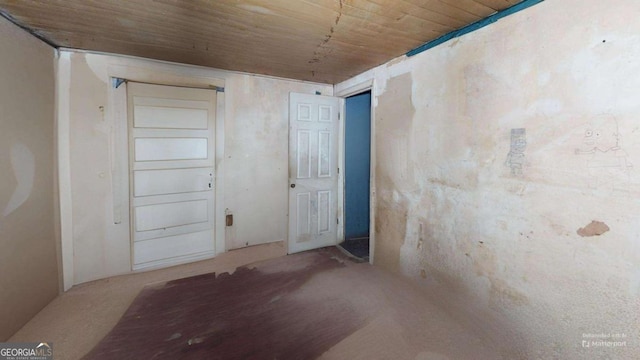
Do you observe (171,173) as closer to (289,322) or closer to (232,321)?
(232,321)

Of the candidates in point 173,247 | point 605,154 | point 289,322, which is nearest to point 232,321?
point 289,322

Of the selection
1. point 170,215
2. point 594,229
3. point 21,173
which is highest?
point 21,173

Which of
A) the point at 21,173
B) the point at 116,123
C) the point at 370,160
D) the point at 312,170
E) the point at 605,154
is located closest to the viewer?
the point at 605,154

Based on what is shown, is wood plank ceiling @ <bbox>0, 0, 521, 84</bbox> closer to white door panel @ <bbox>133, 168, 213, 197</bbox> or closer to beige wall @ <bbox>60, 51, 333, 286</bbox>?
beige wall @ <bbox>60, 51, 333, 286</bbox>

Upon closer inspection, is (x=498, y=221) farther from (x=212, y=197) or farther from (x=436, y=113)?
(x=212, y=197)

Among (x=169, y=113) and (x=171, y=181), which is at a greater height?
(x=169, y=113)

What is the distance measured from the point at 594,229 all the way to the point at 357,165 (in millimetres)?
2905

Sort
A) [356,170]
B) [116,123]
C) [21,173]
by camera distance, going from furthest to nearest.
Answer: [356,170]
[116,123]
[21,173]

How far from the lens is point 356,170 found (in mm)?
4098

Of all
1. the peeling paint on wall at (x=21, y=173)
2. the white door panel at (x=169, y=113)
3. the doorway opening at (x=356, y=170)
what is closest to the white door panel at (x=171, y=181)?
the white door panel at (x=169, y=113)

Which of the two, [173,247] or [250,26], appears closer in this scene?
[250,26]

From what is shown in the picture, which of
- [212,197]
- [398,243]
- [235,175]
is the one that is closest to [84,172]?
[212,197]

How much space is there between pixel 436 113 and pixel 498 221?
39.5 inches

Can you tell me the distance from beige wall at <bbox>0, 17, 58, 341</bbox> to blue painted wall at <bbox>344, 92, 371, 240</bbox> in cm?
324
